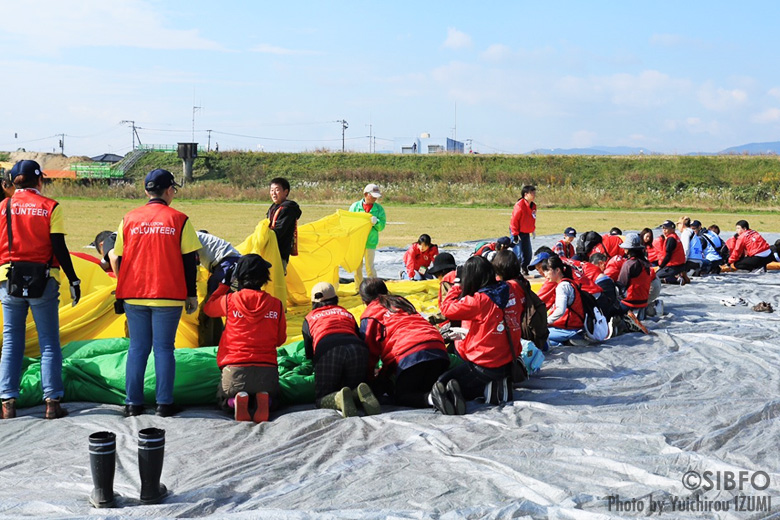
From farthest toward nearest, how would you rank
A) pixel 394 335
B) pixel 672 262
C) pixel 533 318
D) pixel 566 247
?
pixel 672 262 < pixel 566 247 < pixel 533 318 < pixel 394 335

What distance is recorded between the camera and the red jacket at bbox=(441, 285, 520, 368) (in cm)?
536

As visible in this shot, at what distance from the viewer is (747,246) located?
13.3 meters

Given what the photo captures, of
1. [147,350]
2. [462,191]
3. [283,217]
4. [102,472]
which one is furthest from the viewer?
[462,191]

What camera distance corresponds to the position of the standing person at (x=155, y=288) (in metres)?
4.88

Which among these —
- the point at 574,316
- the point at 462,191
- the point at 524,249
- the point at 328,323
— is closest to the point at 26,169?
the point at 328,323

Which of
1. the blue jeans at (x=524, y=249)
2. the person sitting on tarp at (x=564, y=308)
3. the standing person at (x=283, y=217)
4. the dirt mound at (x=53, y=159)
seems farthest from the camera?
the dirt mound at (x=53, y=159)

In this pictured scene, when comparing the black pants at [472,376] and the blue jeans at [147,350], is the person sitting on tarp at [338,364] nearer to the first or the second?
the black pants at [472,376]

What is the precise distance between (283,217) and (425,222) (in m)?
18.4

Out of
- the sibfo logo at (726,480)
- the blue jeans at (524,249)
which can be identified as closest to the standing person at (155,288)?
the sibfo logo at (726,480)

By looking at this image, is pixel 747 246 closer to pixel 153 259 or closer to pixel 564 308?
pixel 564 308

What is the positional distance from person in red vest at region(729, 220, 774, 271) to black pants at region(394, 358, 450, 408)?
31.7 ft

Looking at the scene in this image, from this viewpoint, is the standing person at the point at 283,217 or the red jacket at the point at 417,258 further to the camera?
the red jacket at the point at 417,258

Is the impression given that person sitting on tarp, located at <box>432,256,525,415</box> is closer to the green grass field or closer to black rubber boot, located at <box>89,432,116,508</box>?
black rubber boot, located at <box>89,432,116,508</box>

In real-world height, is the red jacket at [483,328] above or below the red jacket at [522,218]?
below
